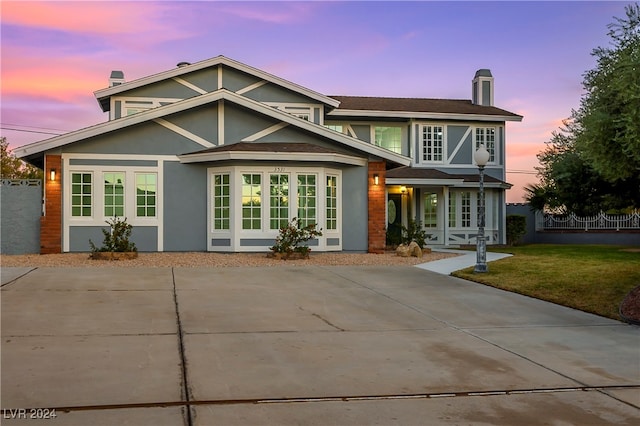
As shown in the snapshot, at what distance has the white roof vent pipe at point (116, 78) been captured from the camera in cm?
2511

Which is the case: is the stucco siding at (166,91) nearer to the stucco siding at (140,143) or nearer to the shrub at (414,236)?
the stucco siding at (140,143)

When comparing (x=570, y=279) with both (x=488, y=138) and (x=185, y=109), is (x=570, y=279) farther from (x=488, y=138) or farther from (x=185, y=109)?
(x=488, y=138)

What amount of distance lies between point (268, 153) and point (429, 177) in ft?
29.5

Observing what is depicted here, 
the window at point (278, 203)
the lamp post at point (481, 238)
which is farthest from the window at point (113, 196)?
the lamp post at point (481, 238)

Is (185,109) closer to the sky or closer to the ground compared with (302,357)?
closer to the sky

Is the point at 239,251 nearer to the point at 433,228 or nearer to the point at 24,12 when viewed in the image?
the point at 24,12

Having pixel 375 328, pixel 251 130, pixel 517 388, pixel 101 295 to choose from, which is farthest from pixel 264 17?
pixel 517 388

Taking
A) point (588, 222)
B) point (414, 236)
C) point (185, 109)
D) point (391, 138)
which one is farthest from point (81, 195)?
point (588, 222)

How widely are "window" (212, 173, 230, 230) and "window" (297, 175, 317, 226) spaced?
6.93 feet

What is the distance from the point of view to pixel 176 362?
6309 millimetres

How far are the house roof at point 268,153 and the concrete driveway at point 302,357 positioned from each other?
610cm

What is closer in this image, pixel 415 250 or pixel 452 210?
pixel 415 250

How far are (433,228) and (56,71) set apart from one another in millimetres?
15475

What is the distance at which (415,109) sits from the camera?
2589 cm
